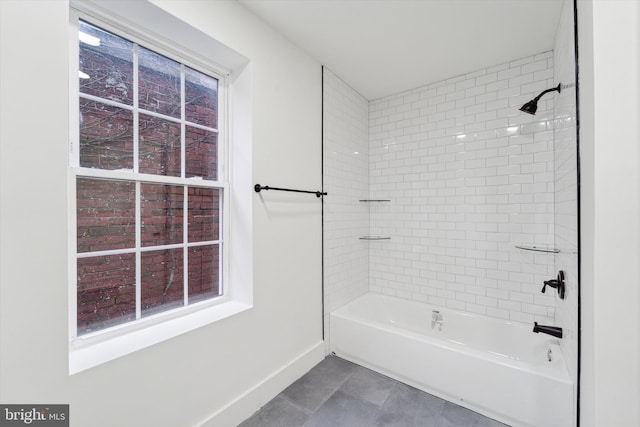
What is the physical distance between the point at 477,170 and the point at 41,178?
2.91 m

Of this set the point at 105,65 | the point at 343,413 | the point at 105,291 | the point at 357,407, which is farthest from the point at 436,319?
the point at 105,65

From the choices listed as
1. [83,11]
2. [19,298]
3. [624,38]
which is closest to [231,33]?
[83,11]

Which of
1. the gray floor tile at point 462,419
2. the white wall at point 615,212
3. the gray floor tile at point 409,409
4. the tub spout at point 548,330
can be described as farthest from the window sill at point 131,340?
the tub spout at point 548,330

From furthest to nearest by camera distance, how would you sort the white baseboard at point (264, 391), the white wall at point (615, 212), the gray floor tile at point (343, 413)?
the gray floor tile at point (343, 413) < the white baseboard at point (264, 391) < the white wall at point (615, 212)

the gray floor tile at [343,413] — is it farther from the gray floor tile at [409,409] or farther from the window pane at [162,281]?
the window pane at [162,281]

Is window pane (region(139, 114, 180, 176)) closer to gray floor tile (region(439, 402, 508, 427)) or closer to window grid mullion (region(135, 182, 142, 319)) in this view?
window grid mullion (region(135, 182, 142, 319))

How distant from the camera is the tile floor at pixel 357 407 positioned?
170cm

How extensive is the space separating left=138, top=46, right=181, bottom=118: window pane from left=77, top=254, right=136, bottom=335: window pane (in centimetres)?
85

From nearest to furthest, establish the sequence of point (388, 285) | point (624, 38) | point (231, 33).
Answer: point (624, 38) → point (231, 33) → point (388, 285)

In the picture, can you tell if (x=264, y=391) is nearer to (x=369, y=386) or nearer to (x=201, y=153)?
(x=369, y=386)

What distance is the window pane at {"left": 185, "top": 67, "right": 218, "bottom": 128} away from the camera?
171cm

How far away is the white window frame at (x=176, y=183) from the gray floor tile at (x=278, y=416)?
685 millimetres

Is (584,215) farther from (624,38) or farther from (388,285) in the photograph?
(388,285)

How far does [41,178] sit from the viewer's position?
100cm
